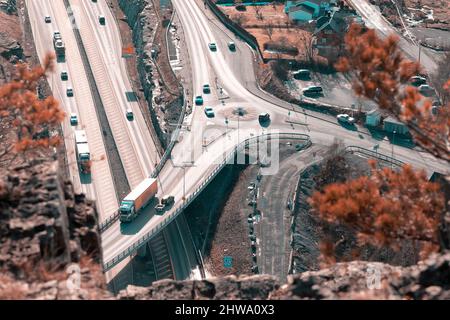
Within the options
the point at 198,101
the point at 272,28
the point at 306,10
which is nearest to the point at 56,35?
the point at 272,28

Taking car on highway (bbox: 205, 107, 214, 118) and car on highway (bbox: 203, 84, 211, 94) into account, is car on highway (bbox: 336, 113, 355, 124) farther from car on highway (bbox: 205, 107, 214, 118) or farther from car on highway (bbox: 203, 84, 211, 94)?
car on highway (bbox: 203, 84, 211, 94)

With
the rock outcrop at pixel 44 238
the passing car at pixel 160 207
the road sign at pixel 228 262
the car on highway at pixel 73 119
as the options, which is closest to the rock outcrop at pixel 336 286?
the rock outcrop at pixel 44 238

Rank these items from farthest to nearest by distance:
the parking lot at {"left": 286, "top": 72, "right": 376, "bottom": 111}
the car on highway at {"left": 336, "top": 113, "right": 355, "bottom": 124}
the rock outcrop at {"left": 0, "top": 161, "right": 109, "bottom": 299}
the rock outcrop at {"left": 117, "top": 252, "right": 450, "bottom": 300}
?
the parking lot at {"left": 286, "top": 72, "right": 376, "bottom": 111} < the car on highway at {"left": 336, "top": 113, "right": 355, "bottom": 124} < the rock outcrop at {"left": 0, "top": 161, "right": 109, "bottom": 299} < the rock outcrop at {"left": 117, "top": 252, "right": 450, "bottom": 300}

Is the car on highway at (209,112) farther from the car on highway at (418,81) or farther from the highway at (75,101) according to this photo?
the car on highway at (418,81)

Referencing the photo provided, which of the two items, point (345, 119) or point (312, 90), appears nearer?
point (345, 119)

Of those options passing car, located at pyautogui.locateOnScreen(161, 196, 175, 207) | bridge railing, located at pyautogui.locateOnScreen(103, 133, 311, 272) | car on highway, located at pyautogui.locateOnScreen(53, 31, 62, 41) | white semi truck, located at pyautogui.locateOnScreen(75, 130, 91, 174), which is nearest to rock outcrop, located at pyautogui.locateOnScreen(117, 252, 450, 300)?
bridge railing, located at pyautogui.locateOnScreen(103, 133, 311, 272)

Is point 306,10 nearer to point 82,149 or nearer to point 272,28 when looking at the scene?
point 272,28
